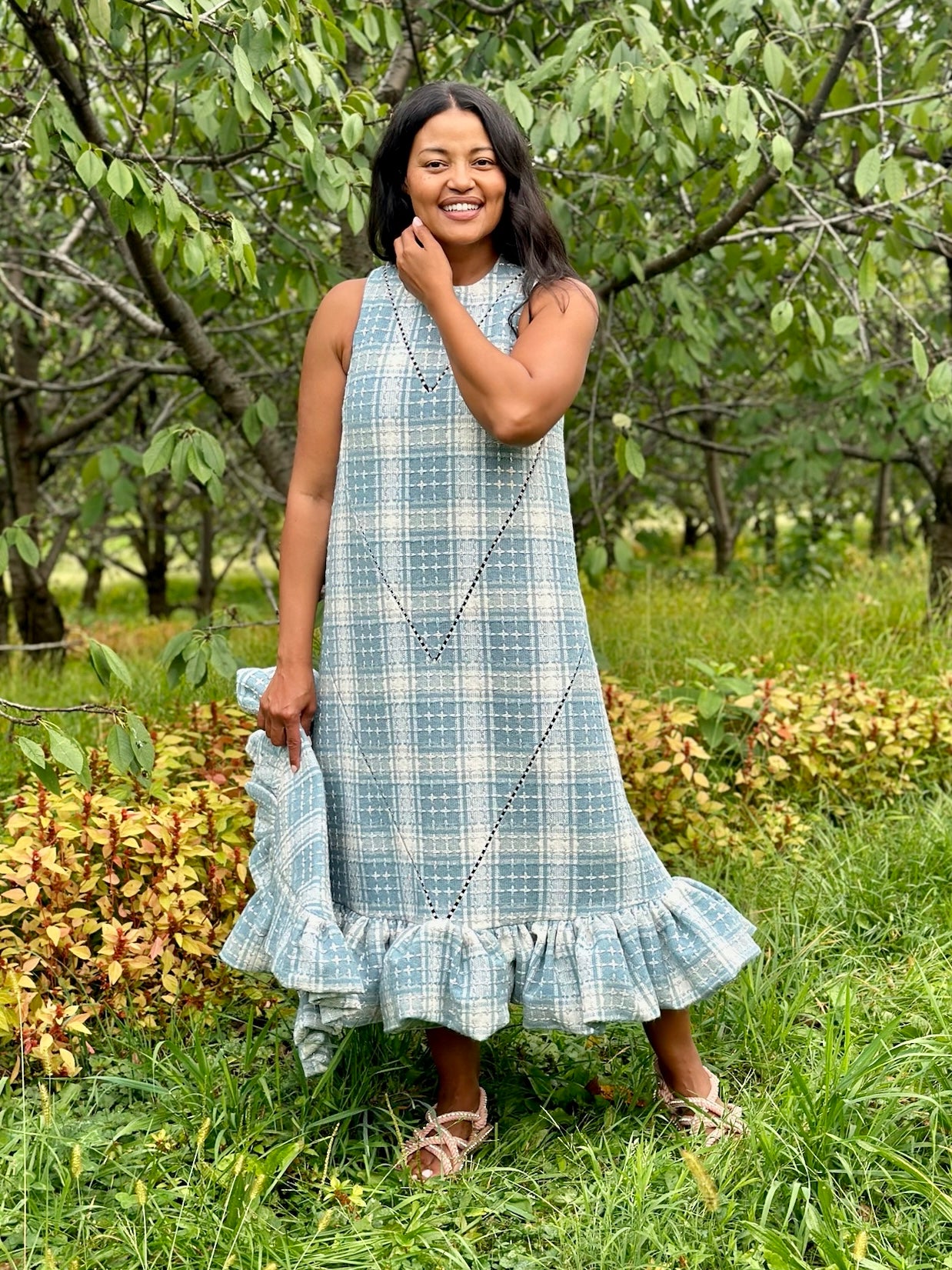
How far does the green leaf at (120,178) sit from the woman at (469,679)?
47 centimetres

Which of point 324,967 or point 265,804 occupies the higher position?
point 265,804

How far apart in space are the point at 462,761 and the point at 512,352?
0.63 meters

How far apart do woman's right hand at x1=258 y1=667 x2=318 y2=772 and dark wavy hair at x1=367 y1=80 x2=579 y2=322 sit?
0.71 m

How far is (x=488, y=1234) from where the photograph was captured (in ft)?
6.21

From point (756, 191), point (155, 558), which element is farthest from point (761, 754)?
point (155, 558)

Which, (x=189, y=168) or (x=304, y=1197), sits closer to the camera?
(x=304, y=1197)

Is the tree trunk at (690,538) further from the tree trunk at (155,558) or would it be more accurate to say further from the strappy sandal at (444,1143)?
the strappy sandal at (444,1143)

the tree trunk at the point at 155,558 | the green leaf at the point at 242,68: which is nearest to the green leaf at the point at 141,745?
the green leaf at the point at 242,68

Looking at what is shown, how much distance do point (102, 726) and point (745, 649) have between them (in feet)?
6.98

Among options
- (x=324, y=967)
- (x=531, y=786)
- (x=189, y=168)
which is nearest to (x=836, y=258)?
(x=189, y=168)

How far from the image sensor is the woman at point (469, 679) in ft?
6.41

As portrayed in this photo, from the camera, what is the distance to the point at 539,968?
78.0 inches

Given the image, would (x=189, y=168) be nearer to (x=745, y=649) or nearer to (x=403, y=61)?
(x=403, y=61)

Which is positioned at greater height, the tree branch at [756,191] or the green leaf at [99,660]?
the tree branch at [756,191]
